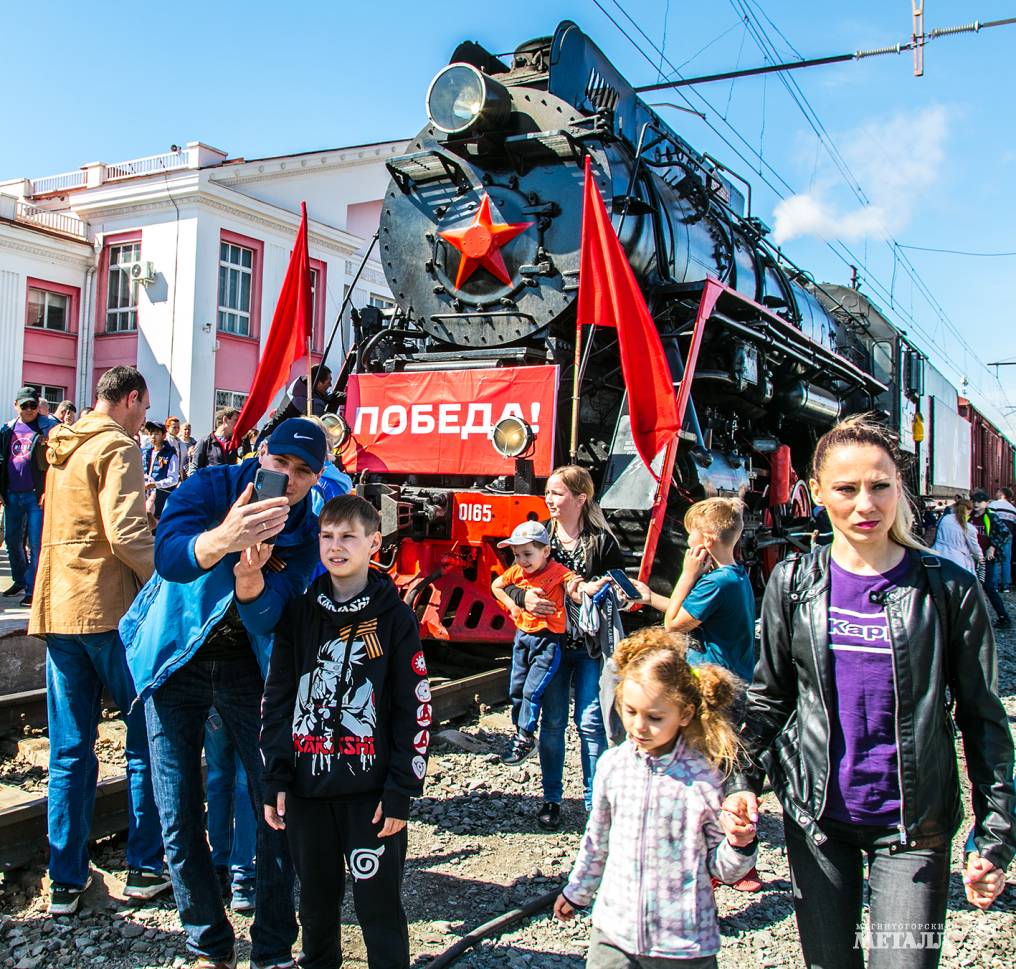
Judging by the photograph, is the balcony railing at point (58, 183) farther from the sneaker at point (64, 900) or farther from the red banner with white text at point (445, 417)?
the sneaker at point (64, 900)

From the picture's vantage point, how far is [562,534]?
4.00 m

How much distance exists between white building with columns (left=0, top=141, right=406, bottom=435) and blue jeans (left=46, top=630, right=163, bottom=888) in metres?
15.8

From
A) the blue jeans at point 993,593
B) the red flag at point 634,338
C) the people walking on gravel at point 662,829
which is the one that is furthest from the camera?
the blue jeans at point 993,593

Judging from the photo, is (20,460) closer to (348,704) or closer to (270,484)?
(270,484)

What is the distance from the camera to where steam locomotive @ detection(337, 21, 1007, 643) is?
5395mm

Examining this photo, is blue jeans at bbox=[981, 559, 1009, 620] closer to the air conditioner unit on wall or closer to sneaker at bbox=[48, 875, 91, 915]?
sneaker at bbox=[48, 875, 91, 915]

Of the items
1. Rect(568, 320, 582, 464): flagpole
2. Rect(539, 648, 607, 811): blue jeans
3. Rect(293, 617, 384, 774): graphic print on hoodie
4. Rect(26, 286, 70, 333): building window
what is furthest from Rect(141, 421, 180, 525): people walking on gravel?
Rect(26, 286, 70, 333): building window

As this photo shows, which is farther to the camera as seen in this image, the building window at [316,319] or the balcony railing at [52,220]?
the building window at [316,319]

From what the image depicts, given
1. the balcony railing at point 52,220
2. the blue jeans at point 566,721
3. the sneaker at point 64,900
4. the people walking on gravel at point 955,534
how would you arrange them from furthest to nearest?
1. the balcony railing at point 52,220
2. the people walking on gravel at point 955,534
3. the blue jeans at point 566,721
4. the sneaker at point 64,900

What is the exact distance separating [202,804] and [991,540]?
1291cm

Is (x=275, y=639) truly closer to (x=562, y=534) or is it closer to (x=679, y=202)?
(x=562, y=534)

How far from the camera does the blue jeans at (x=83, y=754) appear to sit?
2.99 meters

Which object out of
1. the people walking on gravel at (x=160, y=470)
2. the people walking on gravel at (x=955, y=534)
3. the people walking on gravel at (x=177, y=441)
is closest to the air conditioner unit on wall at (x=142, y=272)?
the people walking on gravel at (x=177, y=441)

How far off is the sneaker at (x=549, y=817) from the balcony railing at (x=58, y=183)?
67.9 feet
